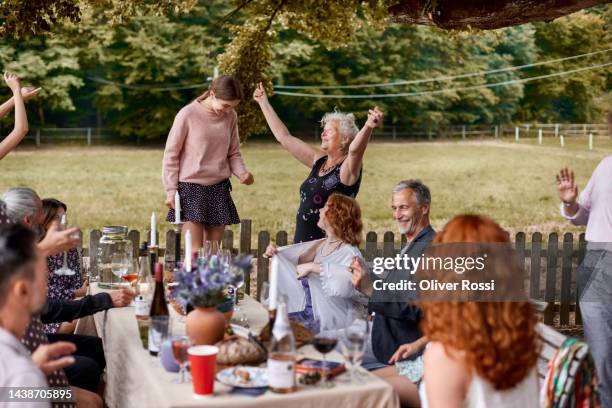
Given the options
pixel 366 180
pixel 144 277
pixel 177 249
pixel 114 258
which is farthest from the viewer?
pixel 366 180

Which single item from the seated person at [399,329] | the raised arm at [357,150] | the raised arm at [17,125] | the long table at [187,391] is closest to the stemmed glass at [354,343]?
the long table at [187,391]

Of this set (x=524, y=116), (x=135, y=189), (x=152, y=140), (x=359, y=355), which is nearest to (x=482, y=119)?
(x=524, y=116)

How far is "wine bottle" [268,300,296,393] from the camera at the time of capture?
2.59 m

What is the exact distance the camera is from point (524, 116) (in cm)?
4153

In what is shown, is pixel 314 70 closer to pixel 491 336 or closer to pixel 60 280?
pixel 60 280

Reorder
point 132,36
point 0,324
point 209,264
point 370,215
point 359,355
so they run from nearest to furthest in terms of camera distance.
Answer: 1. point 0,324
2. point 359,355
3. point 209,264
4. point 370,215
5. point 132,36

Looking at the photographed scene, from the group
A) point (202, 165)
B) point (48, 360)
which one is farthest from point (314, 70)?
point (48, 360)

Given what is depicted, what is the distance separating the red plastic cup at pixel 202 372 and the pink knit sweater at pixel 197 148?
3.13m

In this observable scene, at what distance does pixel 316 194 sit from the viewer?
5.32 meters

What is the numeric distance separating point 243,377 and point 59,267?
2.13 m

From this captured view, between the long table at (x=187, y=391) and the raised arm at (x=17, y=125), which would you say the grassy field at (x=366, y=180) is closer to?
the raised arm at (x=17, y=125)

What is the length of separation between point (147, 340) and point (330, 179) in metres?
2.40

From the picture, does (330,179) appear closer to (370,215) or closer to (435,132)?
(370,215)

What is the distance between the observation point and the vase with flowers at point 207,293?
2932 millimetres
